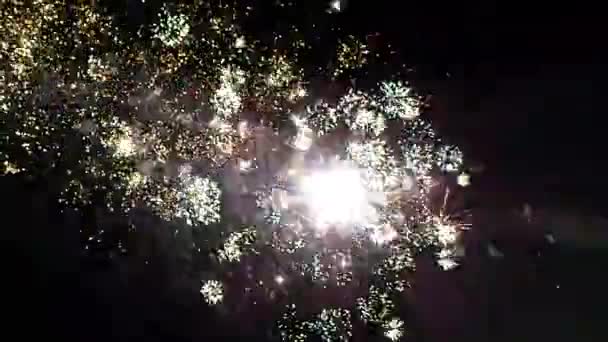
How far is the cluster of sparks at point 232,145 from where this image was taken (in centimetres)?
232

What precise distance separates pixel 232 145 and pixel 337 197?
0.51 meters

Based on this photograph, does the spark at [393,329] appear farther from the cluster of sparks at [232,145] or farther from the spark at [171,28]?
the spark at [171,28]

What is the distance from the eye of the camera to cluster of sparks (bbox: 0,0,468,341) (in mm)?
2320

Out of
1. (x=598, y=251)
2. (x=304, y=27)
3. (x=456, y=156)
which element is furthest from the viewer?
(x=304, y=27)

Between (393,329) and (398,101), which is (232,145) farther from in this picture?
(393,329)

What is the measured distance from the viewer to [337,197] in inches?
92.7

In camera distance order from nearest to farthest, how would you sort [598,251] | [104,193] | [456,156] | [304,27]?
[598,251] < [456,156] < [304,27] < [104,193]

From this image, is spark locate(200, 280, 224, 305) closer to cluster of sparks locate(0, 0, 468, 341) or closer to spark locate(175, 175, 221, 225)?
cluster of sparks locate(0, 0, 468, 341)

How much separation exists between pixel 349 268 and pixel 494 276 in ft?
1.92

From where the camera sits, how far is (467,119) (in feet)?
7.08

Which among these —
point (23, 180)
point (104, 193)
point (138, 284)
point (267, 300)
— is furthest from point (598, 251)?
point (23, 180)

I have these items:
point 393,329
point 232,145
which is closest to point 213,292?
point 232,145

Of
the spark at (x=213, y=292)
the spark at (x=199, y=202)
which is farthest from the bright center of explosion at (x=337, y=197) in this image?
the spark at (x=213, y=292)

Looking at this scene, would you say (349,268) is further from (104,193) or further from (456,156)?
(104,193)
